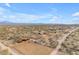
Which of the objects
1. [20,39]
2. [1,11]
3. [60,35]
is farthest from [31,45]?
[1,11]

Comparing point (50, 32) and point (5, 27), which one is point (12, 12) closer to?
point (5, 27)

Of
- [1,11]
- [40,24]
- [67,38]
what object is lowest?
[67,38]
